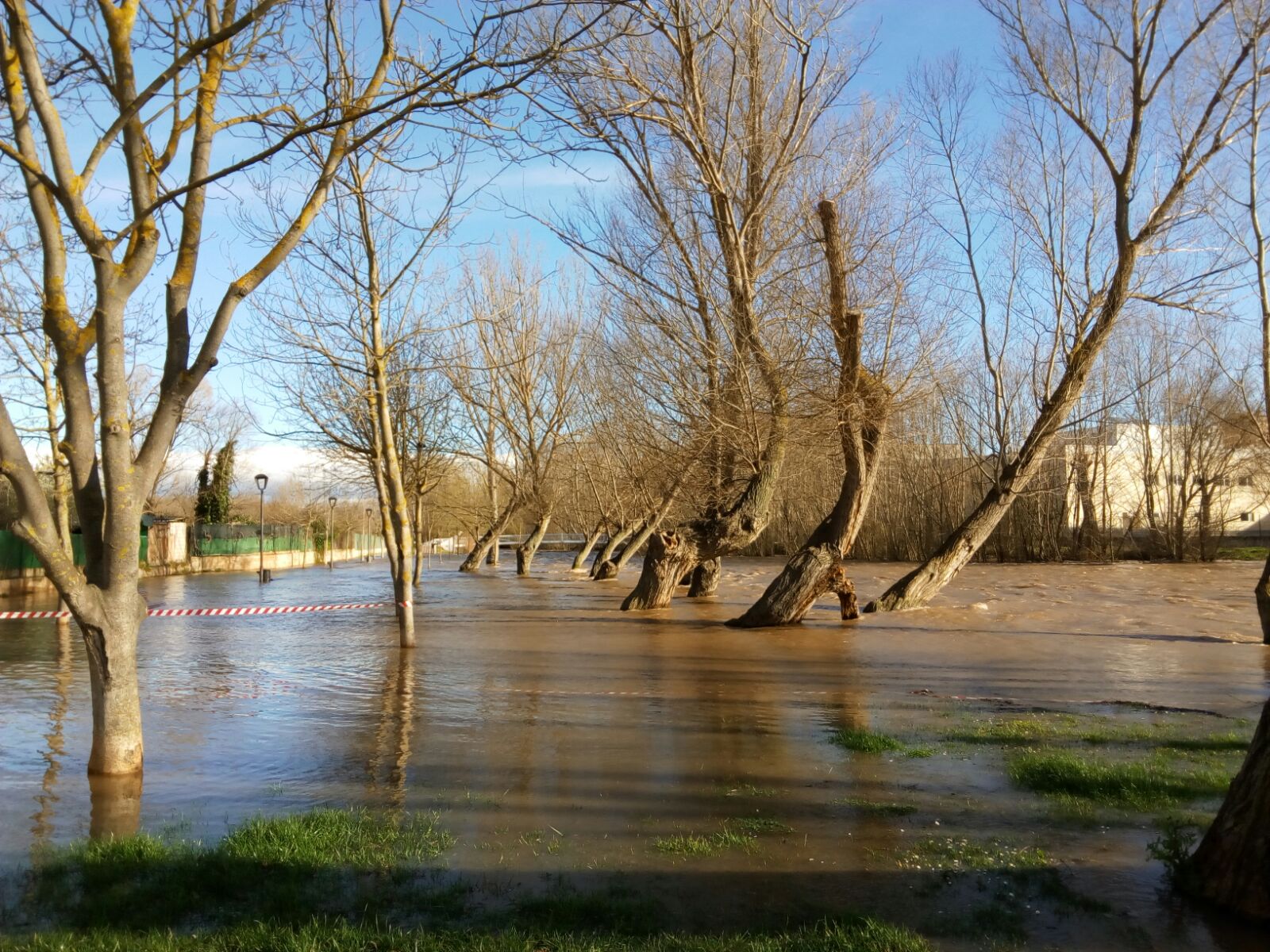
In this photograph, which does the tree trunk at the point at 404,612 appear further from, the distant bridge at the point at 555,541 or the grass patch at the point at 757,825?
the distant bridge at the point at 555,541

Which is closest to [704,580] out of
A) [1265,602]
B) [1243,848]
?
[1265,602]

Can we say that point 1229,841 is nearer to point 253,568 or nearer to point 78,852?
point 78,852

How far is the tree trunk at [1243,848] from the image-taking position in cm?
392

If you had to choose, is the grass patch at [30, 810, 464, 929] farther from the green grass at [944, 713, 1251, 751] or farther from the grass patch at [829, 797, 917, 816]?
the green grass at [944, 713, 1251, 751]

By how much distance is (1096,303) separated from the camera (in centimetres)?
1516

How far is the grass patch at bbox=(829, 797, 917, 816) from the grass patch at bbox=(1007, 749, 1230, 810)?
0.86 meters

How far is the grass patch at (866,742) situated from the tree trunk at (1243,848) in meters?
Result: 2.80

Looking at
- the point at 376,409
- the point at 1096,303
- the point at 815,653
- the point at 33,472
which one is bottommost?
the point at 815,653

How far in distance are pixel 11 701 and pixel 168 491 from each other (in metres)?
56.3

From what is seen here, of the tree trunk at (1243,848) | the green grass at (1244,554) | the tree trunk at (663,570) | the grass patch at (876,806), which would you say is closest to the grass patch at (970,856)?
the grass patch at (876,806)

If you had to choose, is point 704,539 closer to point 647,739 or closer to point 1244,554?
point 647,739

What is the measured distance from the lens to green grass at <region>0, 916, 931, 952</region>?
11.9 feet

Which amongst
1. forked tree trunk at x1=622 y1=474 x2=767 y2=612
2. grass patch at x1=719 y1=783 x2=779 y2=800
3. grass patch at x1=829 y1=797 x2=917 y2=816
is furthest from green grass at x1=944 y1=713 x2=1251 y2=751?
forked tree trunk at x1=622 y1=474 x2=767 y2=612

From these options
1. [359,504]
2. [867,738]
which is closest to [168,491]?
[359,504]
